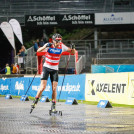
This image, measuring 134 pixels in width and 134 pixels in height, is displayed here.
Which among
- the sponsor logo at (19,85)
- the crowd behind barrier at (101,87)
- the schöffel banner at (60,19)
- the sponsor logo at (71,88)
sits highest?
the schöffel banner at (60,19)

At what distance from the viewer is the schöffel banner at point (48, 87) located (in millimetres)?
19969

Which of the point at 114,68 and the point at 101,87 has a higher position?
the point at 101,87

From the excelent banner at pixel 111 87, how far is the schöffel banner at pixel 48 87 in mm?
727

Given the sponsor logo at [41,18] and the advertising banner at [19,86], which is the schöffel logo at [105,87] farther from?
the sponsor logo at [41,18]

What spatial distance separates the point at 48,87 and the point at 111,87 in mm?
6553

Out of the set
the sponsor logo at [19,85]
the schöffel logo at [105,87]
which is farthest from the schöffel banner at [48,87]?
the schöffel logo at [105,87]

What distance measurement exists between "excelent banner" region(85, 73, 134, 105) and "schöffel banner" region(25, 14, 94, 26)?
2282 centimetres

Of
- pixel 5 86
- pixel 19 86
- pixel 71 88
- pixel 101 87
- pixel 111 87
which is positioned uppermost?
pixel 111 87

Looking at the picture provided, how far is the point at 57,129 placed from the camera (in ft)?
27.8

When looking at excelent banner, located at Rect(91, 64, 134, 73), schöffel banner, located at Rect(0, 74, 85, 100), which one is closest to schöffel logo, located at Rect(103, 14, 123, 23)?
excelent banner, located at Rect(91, 64, 134, 73)

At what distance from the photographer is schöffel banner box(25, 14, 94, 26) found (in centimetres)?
4150

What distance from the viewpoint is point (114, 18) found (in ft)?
135

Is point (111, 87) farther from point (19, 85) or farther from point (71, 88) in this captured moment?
point (19, 85)

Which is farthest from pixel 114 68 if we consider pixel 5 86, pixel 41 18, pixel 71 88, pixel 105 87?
pixel 41 18
